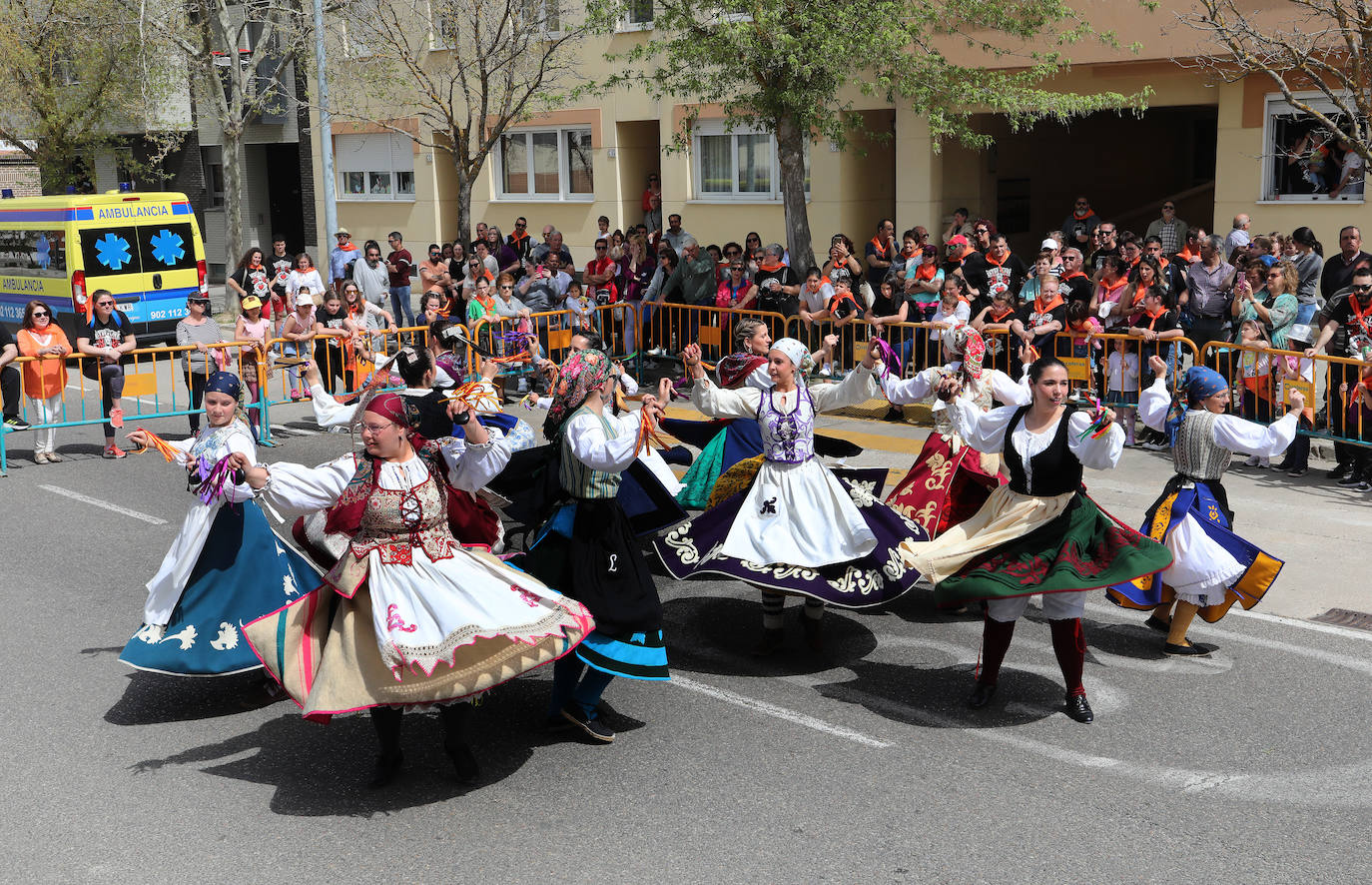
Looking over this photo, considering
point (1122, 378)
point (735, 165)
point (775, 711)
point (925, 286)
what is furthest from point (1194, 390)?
point (735, 165)

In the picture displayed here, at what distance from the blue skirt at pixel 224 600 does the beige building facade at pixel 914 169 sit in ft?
40.6

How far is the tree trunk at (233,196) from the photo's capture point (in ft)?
83.1

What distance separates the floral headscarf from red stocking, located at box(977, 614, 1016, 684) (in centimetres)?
230

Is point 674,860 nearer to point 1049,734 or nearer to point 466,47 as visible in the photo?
point 1049,734

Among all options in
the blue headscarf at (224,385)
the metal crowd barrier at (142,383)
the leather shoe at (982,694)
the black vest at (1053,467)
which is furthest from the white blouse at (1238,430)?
the metal crowd barrier at (142,383)

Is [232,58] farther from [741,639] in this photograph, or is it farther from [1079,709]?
[1079,709]

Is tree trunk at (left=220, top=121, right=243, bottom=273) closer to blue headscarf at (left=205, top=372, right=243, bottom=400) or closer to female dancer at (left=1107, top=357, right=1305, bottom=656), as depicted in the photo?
blue headscarf at (left=205, top=372, right=243, bottom=400)

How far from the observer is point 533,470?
704 cm

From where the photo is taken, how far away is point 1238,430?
7.30 m

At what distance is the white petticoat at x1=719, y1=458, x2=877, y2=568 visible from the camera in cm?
714

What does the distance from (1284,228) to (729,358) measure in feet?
39.3

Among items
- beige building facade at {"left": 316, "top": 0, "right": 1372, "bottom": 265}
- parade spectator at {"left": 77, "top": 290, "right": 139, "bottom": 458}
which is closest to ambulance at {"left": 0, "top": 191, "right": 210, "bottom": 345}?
parade spectator at {"left": 77, "top": 290, "right": 139, "bottom": 458}

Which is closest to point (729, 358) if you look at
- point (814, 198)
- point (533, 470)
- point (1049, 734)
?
point (533, 470)

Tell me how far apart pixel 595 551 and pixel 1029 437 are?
7.34ft
